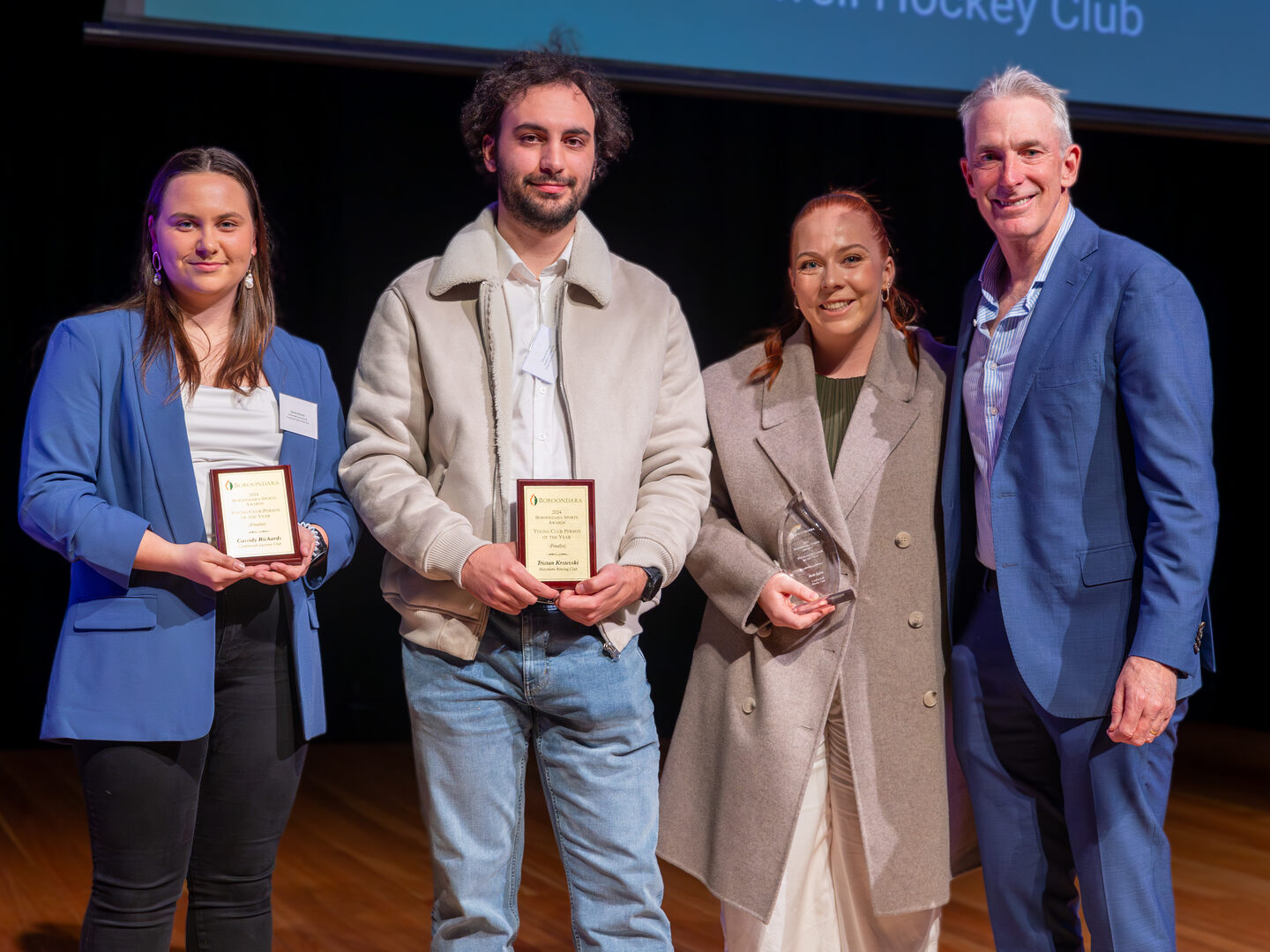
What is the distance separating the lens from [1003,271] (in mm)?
2182

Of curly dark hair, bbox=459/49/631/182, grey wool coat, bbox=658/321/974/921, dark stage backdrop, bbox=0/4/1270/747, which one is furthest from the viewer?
dark stage backdrop, bbox=0/4/1270/747

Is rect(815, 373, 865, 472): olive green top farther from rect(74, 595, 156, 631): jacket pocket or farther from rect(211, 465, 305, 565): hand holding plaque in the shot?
rect(74, 595, 156, 631): jacket pocket

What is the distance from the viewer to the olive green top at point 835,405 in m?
2.31

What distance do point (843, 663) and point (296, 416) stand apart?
1045 mm

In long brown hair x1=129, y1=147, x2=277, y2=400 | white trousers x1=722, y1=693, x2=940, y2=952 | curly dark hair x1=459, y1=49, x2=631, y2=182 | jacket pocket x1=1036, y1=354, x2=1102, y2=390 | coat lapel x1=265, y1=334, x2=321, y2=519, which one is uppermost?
curly dark hair x1=459, y1=49, x2=631, y2=182

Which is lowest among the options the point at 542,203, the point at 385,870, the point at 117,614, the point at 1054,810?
the point at 385,870

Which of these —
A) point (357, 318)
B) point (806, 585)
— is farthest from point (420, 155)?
point (806, 585)

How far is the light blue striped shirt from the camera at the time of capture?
2062 millimetres

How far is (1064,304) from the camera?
200 centimetres

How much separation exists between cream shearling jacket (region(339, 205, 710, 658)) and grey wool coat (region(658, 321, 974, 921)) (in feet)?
0.77

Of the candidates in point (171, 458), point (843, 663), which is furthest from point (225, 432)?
point (843, 663)

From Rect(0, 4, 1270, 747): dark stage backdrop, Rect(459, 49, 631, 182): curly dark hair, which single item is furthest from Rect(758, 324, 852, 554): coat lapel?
Rect(0, 4, 1270, 747): dark stage backdrop

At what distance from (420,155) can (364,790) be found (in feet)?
8.61

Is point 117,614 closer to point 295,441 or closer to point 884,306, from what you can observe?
point 295,441
